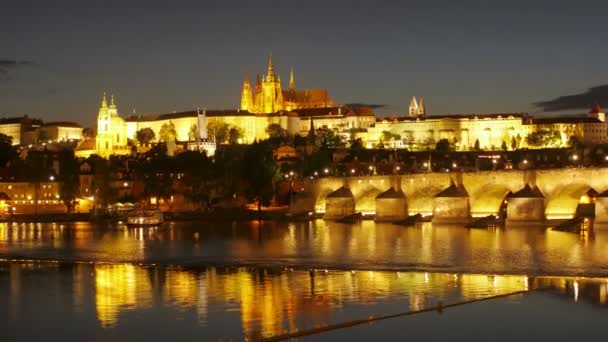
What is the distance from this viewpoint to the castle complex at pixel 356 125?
123m

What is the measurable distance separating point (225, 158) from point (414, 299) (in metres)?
48.8

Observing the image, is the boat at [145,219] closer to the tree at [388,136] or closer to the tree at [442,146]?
the tree at [442,146]

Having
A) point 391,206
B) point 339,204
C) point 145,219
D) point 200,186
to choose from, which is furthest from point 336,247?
point 200,186

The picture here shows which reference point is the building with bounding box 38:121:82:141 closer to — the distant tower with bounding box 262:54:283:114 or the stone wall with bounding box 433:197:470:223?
the distant tower with bounding box 262:54:283:114

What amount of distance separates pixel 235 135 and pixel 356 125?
20034 mm

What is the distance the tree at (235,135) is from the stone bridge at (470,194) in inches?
2596

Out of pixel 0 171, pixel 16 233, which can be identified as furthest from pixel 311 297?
pixel 0 171

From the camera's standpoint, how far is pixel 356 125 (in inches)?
5571

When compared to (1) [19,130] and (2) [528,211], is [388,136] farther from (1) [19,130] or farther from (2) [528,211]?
(2) [528,211]

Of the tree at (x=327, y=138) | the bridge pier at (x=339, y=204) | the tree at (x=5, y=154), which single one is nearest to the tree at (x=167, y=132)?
the tree at (x=327, y=138)

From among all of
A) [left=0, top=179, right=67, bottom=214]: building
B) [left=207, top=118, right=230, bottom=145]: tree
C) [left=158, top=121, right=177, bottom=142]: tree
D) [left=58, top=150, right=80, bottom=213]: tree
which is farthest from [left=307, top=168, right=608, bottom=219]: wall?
[left=158, top=121, right=177, bottom=142]: tree

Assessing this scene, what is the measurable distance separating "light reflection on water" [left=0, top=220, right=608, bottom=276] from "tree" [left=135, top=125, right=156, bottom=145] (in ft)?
259

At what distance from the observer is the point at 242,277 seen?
90.8 ft

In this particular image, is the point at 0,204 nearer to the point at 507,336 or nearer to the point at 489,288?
the point at 489,288
